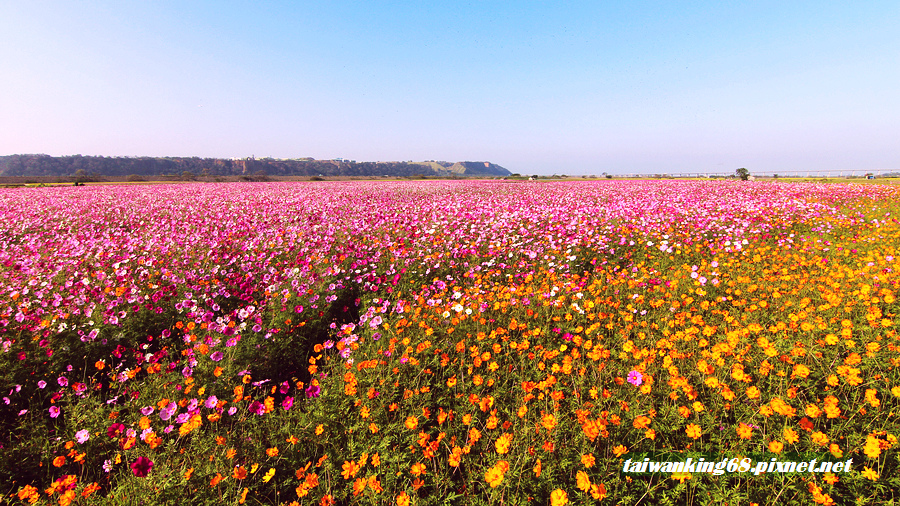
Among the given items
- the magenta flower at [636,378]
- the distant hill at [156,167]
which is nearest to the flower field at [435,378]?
the magenta flower at [636,378]

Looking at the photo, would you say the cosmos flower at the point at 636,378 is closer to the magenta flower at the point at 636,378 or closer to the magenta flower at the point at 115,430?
the magenta flower at the point at 636,378

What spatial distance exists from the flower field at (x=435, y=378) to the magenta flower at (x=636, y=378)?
0.01 m

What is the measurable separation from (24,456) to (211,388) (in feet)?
3.82

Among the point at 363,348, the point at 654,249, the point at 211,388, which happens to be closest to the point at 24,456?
the point at 211,388

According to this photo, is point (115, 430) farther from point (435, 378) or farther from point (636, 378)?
point (636, 378)

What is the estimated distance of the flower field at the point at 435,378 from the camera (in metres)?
2.16

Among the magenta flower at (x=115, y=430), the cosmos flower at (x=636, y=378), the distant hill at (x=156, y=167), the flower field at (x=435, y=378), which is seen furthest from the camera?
the distant hill at (x=156, y=167)

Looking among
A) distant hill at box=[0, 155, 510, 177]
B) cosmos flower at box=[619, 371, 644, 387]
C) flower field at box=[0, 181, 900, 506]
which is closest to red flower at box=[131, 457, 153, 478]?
flower field at box=[0, 181, 900, 506]

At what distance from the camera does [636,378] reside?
9.09 feet

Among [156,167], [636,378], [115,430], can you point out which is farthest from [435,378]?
[156,167]

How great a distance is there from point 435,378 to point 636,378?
5.36ft

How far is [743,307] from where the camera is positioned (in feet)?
13.8

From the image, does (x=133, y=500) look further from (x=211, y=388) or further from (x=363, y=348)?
(x=363, y=348)

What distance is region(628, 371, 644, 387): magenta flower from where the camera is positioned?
108 inches
